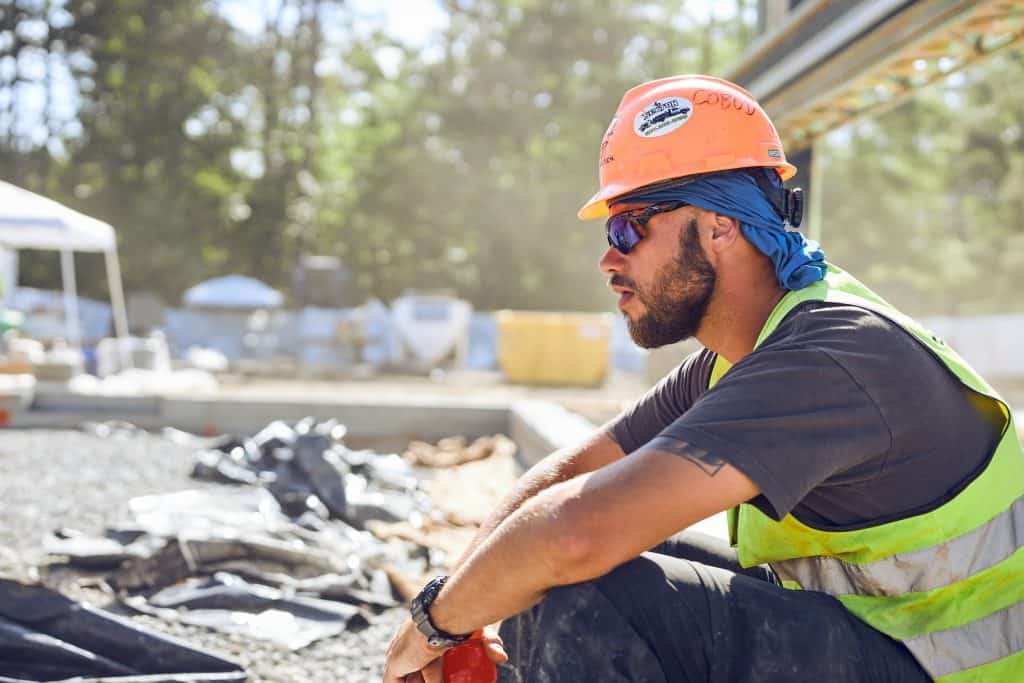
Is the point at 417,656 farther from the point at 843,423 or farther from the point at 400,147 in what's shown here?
the point at 400,147

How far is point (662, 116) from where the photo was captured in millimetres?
1968

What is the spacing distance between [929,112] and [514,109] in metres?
12.1

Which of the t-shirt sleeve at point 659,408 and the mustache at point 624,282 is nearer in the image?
the mustache at point 624,282

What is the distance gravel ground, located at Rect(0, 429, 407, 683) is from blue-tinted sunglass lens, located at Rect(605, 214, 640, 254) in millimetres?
1609

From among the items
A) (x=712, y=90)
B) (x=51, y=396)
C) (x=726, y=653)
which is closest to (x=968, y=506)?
(x=726, y=653)

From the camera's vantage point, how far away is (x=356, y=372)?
17125 mm

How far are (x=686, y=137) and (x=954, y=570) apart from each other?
0.93 m

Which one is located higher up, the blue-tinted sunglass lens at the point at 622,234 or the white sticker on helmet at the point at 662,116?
the white sticker on helmet at the point at 662,116

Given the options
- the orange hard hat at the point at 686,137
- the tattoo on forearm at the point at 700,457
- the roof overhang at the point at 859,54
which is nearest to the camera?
the tattoo on forearm at the point at 700,457

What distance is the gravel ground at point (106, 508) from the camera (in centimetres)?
297

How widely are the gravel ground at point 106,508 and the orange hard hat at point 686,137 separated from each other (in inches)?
69.2

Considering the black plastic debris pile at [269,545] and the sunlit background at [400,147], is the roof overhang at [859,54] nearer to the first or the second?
the black plastic debris pile at [269,545]

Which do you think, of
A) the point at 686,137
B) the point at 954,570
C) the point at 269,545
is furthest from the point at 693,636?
the point at 269,545

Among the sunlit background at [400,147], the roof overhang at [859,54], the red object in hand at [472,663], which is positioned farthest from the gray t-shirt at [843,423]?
the sunlit background at [400,147]
